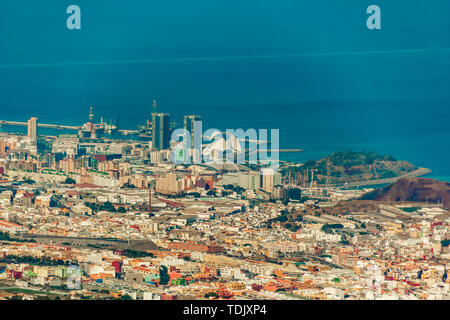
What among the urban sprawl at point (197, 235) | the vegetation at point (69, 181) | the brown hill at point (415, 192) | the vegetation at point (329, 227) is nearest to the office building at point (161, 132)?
the urban sprawl at point (197, 235)

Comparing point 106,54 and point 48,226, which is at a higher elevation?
point 106,54

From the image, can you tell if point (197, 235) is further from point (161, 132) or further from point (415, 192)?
point (161, 132)

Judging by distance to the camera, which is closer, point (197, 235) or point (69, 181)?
point (197, 235)

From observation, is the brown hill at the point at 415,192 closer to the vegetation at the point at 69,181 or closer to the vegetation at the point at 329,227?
the vegetation at the point at 329,227

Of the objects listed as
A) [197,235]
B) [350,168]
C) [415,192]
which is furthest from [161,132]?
[197,235]

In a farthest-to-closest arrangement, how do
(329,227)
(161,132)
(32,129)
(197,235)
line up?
(32,129), (161,132), (329,227), (197,235)
